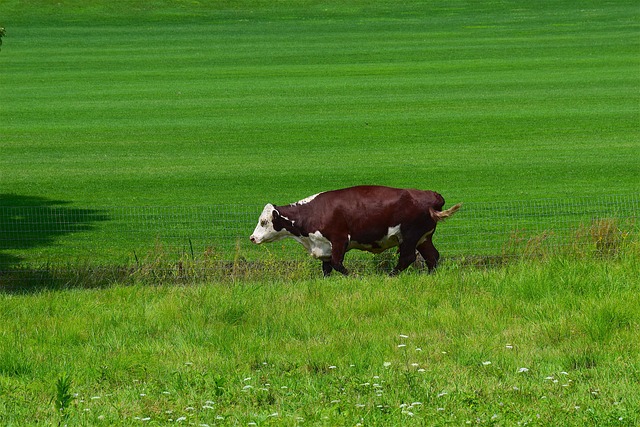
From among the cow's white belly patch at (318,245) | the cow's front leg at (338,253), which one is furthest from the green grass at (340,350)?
the cow's white belly patch at (318,245)

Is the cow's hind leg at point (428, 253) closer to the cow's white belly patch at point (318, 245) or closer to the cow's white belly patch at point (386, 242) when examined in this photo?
the cow's white belly patch at point (386, 242)

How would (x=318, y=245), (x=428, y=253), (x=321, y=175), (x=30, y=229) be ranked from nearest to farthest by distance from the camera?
(x=318, y=245)
(x=428, y=253)
(x=30, y=229)
(x=321, y=175)

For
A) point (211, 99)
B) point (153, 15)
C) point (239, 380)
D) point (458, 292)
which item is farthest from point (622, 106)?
point (153, 15)

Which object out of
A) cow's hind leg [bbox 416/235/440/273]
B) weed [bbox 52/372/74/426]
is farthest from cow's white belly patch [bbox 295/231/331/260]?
weed [bbox 52/372/74/426]

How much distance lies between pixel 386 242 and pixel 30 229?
8632mm

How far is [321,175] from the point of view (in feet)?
88.5

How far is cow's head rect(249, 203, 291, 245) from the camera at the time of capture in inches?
601

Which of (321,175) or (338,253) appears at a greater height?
(338,253)

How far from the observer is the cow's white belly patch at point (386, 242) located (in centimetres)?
1499

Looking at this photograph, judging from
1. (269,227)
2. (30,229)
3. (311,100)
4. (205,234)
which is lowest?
(30,229)

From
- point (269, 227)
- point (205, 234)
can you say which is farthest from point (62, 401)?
point (205, 234)

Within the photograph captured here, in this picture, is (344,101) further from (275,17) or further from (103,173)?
(275,17)

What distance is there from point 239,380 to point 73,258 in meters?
9.32

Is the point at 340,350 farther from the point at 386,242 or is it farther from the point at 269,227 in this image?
the point at 269,227
